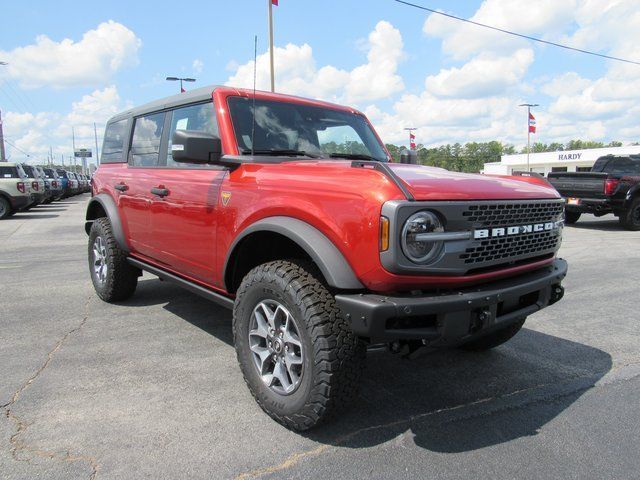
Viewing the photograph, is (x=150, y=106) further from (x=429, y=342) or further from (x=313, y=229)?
(x=429, y=342)

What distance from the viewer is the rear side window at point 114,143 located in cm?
496

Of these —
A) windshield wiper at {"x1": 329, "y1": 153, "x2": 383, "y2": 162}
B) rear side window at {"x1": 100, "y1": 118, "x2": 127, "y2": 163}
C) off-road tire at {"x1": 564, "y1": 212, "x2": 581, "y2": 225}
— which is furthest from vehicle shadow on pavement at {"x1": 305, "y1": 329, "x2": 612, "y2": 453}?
off-road tire at {"x1": 564, "y1": 212, "x2": 581, "y2": 225}

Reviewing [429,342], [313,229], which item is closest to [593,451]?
[429,342]

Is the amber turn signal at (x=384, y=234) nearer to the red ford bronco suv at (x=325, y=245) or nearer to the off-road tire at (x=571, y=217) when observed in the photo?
the red ford bronco suv at (x=325, y=245)

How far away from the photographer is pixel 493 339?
3.64m

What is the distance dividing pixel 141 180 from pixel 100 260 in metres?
1.41

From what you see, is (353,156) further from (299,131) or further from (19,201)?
(19,201)

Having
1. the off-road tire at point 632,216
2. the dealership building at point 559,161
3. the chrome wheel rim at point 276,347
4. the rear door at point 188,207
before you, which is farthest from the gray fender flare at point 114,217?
the dealership building at point 559,161

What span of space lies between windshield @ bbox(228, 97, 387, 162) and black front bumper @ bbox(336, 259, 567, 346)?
1518mm

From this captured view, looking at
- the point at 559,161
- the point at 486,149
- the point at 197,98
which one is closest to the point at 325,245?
the point at 197,98

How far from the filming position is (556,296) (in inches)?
118

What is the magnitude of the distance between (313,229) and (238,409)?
3.90 feet

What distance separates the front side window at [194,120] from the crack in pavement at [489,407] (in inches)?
82.8

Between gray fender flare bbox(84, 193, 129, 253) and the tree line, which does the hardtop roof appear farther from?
the tree line
